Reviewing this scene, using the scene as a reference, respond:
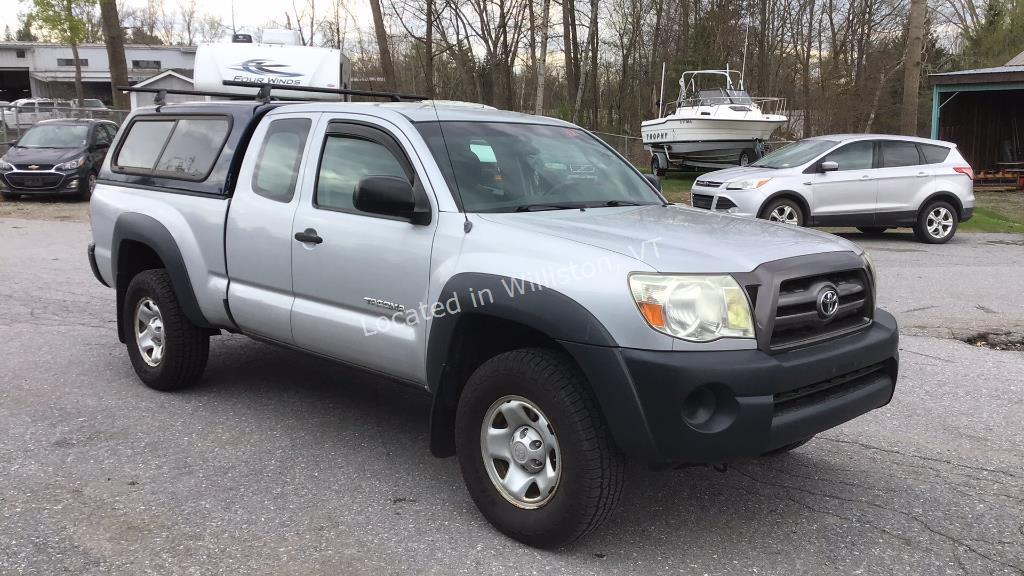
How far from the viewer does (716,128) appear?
23.2 metres

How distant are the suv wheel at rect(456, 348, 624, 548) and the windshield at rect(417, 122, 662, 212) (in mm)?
880

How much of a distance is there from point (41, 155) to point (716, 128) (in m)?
16.7

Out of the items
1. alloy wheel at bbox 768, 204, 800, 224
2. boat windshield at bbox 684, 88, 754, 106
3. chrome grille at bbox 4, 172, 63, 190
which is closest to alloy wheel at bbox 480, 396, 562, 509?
alloy wheel at bbox 768, 204, 800, 224

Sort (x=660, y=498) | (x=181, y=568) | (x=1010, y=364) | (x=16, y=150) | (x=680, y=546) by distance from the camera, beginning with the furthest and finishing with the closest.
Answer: (x=16, y=150) → (x=1010, y=364) → (x=660, y=498) → (x=680, y=546) → (x=181, y=568)

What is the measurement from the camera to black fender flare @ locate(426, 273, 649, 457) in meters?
3.09

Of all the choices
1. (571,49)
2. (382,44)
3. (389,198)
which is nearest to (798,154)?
(389,198)

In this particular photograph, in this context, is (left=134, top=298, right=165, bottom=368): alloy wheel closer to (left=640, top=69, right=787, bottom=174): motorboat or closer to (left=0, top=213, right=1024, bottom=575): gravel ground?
(left=0, top=213, right=1024, bottom=575): gravel ground

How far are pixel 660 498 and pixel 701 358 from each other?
3.89ft

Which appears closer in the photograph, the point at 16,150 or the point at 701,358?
the point at 701,358

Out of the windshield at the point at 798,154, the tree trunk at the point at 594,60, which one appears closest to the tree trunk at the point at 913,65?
the windshield at the point at 798,154

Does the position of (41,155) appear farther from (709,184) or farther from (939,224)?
(939,224)

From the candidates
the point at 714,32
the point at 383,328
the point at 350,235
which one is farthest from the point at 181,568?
the point at 714,32

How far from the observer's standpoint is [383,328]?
13.2 ft

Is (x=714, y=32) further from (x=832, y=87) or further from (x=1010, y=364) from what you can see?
(x=1010, y=364)
